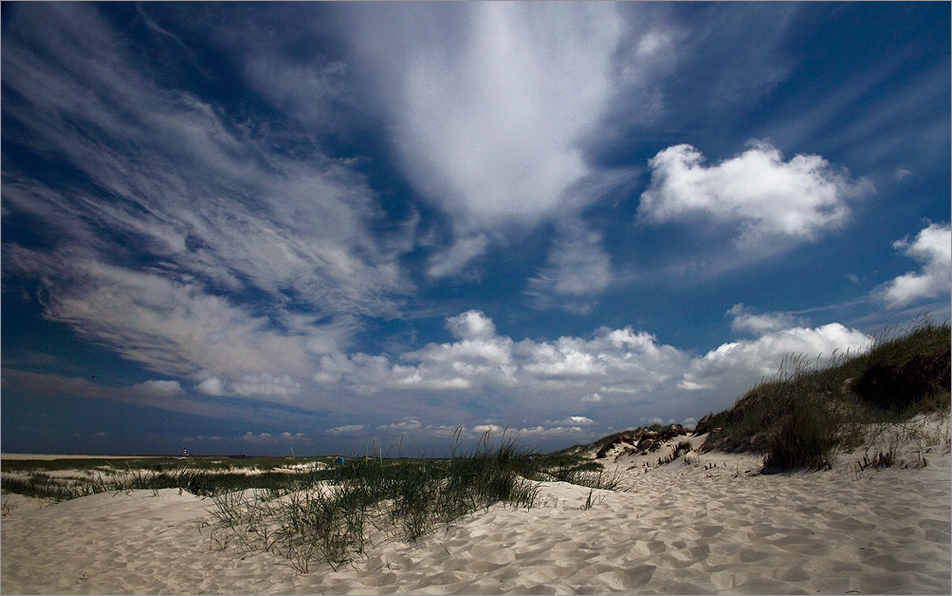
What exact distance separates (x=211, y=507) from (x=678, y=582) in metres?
8.69

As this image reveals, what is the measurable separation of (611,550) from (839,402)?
10166 mm

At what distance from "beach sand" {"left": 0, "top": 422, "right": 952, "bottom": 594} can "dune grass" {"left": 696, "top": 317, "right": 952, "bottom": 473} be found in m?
0.65

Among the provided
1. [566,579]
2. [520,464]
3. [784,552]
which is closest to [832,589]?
[784,552]

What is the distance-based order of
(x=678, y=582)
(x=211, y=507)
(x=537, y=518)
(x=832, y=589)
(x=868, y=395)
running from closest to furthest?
(x=832, y=589)
(x=678, y=582)
(x=537, y=518)
(x=211, y=507)
(x=868, y=395)

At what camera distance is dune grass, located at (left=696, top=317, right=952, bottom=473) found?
8.56m

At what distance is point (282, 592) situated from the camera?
4832mm

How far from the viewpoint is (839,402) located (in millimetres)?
11062

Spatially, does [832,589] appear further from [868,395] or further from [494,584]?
[868,395]

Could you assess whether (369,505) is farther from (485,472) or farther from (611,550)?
(611,550)

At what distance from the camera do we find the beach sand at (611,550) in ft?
11.6

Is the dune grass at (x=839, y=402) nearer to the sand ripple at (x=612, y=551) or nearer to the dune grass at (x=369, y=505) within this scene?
the sand ripple at (x=612, y=551)

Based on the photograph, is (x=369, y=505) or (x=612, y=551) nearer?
(x=612, y=551)

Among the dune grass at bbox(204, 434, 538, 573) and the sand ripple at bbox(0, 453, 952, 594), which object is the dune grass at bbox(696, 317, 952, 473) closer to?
the sand ripple at bbox(0, 453, 952, 594)

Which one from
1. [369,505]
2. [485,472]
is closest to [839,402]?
[485,472]
